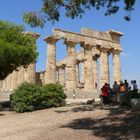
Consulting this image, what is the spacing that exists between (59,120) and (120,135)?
5.12m

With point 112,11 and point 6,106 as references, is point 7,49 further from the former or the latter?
point 112,11

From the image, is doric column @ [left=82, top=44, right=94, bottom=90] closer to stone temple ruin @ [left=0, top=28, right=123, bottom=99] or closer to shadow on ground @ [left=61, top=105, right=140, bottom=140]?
stone temple ruin @ [left=0, top=28, right=123, bottom=99]

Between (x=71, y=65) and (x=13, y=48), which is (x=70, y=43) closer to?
(x=71, y=65)

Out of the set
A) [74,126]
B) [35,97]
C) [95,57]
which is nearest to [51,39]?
[95,57]

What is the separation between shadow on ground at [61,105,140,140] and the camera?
41.7 ft

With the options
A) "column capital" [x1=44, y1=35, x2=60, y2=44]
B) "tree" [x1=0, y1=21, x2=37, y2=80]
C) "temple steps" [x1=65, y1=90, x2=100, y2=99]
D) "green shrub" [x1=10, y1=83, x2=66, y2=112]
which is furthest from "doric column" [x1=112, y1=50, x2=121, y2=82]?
"green shrub" [x1=10, y1=83, x2=66, y2=112]

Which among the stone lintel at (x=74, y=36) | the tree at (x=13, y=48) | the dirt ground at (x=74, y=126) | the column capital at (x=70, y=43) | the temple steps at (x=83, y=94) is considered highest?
the stone lintel at (x=74, y=36)

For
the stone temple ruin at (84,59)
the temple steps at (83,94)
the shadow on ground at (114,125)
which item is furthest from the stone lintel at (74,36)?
the shadow on ground at (114,125)

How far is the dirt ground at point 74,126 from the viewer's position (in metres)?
13.1

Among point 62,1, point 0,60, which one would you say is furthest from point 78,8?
point 0,60

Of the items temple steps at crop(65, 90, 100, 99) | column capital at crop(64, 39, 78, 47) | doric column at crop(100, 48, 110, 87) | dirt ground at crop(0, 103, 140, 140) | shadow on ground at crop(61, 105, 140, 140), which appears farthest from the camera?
doric column at crop(100, 48, 110, 87)

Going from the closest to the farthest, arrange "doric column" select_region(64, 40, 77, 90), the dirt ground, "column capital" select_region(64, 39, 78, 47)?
the dirt ground
"column capital" select_region(64, 39, 78, 47)
"doric column" select_region(64, 40, 77, 90)

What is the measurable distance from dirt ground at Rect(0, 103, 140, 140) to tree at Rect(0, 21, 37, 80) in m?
5.54

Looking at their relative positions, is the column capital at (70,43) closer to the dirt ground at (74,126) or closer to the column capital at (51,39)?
the column capital at (51,39)
